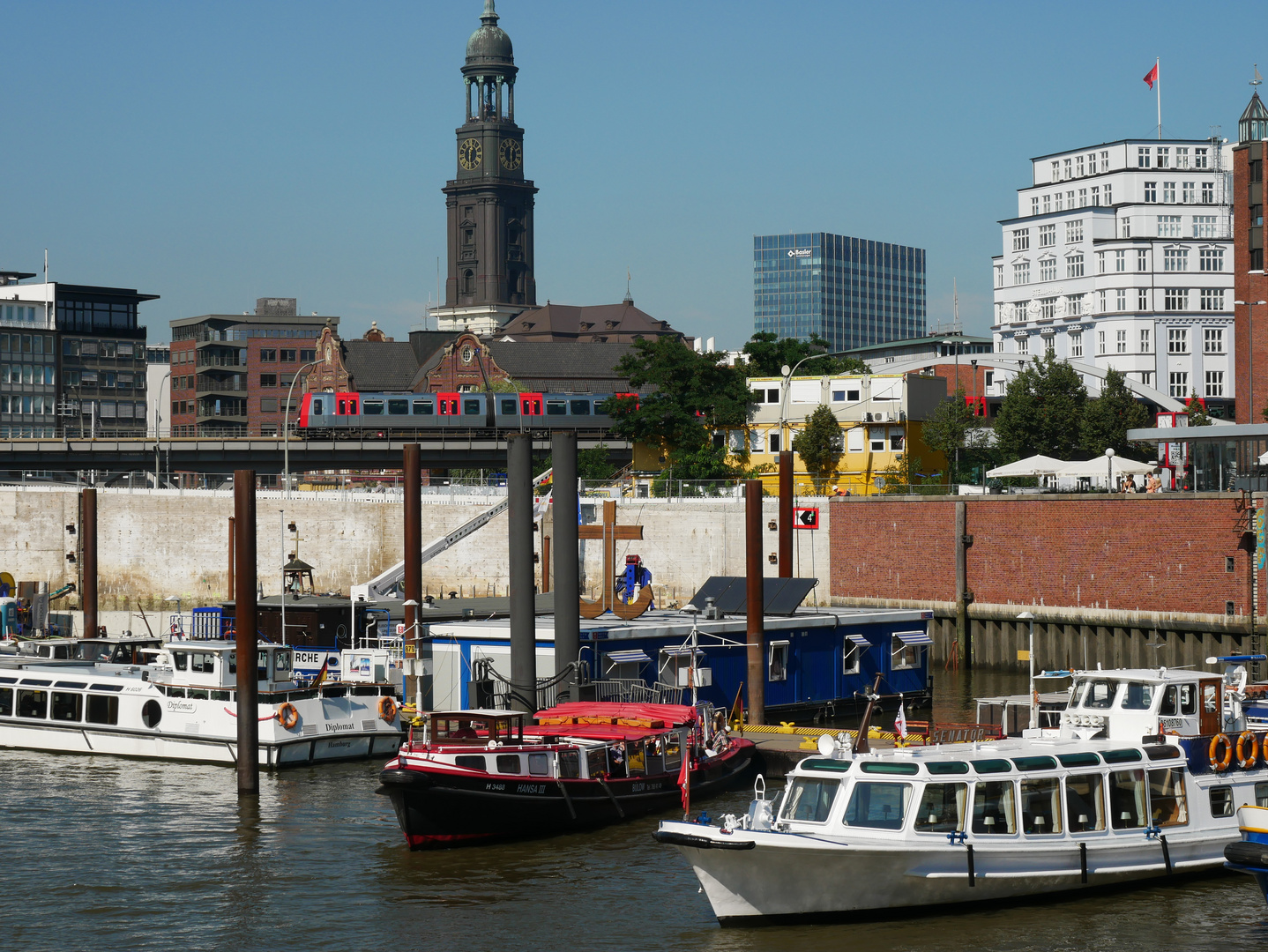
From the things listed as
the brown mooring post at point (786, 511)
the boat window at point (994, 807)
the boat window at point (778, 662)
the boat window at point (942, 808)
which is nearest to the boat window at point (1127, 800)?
the boat window at point (994, 807)

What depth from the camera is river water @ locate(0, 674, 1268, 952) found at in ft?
78.3

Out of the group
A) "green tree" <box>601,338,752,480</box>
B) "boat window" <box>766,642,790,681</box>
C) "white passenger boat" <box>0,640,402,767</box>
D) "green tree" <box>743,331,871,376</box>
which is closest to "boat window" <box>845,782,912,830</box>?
"white passenger boat" <box>0,640,402,767</box>

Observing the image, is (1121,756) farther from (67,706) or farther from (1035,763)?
(67,706)

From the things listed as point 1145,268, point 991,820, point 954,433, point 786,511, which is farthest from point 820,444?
point 991,820

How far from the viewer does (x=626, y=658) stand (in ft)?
128

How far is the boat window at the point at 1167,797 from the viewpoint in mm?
26125

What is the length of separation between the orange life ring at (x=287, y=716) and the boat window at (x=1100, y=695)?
64.4 feet

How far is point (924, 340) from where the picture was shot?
522ft

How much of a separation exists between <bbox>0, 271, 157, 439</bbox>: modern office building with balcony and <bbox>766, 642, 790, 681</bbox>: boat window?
117124 millimetres

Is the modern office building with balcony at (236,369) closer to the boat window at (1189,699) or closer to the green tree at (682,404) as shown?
the green tree at (682,404)

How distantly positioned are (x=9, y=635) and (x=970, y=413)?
171 ft

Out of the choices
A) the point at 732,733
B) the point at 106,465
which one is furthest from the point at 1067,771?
the point at 106,465

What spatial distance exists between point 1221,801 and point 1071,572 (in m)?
31.8

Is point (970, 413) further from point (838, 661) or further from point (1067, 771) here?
point (1067, 771)
